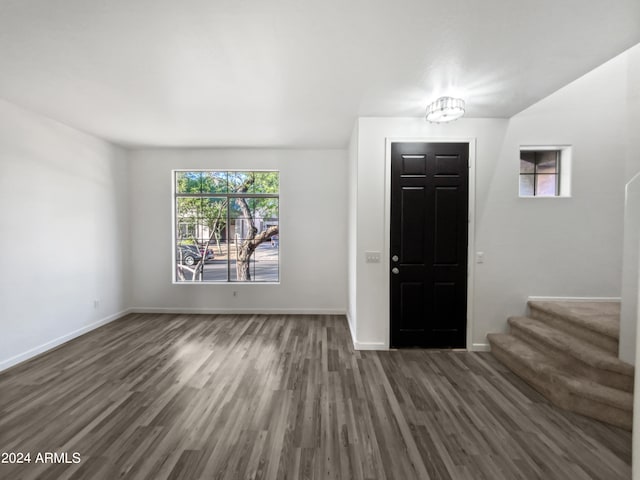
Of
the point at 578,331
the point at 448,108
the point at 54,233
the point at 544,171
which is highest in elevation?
the point at 448,108

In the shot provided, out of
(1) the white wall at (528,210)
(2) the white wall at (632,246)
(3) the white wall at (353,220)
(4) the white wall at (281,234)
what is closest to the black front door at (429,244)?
(1) the white wall at (528,210)

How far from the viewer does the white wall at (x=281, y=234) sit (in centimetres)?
487

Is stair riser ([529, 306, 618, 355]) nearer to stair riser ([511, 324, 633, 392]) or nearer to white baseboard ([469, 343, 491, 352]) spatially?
stair riser ([511, 324, 633, 392])

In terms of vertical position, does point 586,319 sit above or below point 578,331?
above

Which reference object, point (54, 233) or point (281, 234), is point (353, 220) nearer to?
point (281, 234)

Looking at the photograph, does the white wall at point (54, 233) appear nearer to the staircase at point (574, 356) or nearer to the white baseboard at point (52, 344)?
the white baseboard at point (52, 344)

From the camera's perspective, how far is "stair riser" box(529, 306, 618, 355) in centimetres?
244

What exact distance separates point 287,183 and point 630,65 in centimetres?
413

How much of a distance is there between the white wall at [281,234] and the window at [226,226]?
0.63 feet

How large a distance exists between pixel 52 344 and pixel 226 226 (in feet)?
8.99

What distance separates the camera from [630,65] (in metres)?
2.56

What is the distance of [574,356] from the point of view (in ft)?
8.27

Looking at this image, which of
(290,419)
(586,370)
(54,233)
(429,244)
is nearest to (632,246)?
(586,370)

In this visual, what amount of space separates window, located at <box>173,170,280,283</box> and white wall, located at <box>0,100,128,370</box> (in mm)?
974
